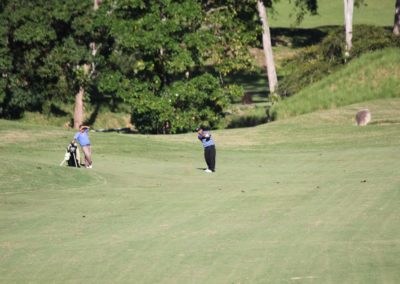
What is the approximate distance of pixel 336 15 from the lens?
116 m

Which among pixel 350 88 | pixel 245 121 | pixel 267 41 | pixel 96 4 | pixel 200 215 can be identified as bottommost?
pixel 200 215

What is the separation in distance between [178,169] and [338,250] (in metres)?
18.3

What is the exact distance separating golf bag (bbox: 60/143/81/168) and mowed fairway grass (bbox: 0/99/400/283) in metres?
0.94

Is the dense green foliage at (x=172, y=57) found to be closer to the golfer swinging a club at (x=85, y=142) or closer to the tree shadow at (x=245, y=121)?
the tree shadow at (x=245, y=121)

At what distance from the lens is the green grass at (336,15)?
11094 centimetres

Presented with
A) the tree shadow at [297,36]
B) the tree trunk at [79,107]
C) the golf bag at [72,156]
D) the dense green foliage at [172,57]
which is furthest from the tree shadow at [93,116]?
the tree shadow at [297,36]

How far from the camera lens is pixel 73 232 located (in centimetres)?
2273

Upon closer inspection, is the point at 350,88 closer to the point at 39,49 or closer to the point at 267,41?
the point at 267,41

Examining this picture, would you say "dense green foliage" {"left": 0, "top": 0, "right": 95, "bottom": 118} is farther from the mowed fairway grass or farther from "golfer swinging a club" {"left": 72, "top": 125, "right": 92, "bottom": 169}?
"golfer swinging a club" {"left": 72, "top": 125, "right": 92, "bottom": 169}

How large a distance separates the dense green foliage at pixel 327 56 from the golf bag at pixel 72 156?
98.0ft

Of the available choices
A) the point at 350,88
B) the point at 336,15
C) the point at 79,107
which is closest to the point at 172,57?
the point at 79,107

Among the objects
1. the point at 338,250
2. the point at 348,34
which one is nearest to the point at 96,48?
the point at 348,34

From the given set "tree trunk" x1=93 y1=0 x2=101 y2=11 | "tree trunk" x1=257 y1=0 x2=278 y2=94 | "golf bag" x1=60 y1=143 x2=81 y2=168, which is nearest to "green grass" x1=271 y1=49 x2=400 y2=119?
"tree trunk" x1=257 y1=0 x2=278 y2=94

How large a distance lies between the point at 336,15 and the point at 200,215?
93740mm
